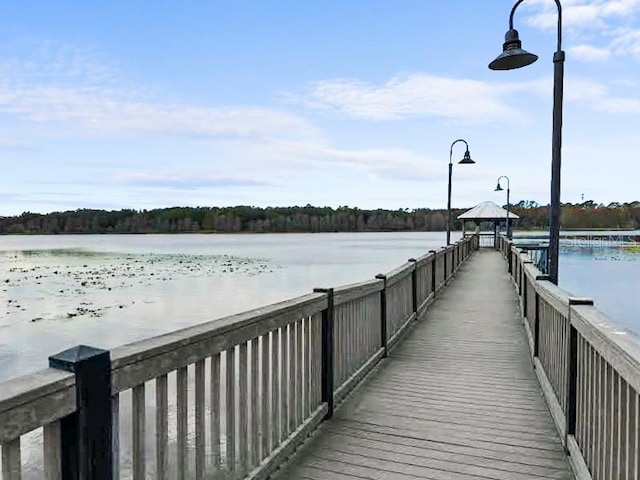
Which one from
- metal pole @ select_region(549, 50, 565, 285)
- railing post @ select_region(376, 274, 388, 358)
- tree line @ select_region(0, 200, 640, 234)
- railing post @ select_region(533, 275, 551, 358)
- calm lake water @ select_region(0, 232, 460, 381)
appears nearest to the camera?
railing post @ select_region(533, 275, 551, 358)

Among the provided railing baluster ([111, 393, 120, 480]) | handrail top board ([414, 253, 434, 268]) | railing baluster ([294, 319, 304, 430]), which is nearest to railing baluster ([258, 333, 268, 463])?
railing baluster ([294, 319, 304, 430])

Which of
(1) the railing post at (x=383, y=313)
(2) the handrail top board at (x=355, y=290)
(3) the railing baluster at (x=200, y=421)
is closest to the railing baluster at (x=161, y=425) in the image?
(3) the railing baluster at (x=200, y=421)

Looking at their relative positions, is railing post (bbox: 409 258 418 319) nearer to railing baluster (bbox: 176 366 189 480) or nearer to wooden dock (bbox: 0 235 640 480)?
wooden dock (bbox: 0 235 640 480)

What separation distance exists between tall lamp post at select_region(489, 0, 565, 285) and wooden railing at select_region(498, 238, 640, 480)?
2.70 meters

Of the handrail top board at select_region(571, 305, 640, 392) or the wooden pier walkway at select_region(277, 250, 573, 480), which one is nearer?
the handrail top board at select_region(571, 305, 640, 392)

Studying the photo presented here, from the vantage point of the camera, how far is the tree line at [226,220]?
120 metres

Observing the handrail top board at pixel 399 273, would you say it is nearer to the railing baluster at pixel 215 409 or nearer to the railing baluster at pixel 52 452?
the railing baluster at pixel 215 409

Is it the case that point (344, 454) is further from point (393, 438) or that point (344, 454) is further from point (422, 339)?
point (422, 339)

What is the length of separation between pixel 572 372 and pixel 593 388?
1.74ft

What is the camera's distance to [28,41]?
23.2 metres

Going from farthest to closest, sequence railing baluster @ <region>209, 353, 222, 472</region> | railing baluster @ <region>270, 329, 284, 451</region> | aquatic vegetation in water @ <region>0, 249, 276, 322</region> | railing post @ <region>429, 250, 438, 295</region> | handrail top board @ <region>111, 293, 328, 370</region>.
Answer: aquatic vegetation in water @ <region>0, 249, 276, 322</region> → railing post @ <region>429, 250, 438, 295</region> → railing baluster @ <region>270, 329, 284, 451</region> → railing baluster @ <region>209, 353, 222, 472</region> → handrail top board @ <region>111, 293, 328, 370</region>

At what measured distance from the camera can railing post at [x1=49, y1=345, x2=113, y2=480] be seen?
1.64 meters

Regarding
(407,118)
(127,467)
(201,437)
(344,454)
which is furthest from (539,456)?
(407,118)

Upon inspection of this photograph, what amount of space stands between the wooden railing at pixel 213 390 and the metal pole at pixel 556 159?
2.44 metres
